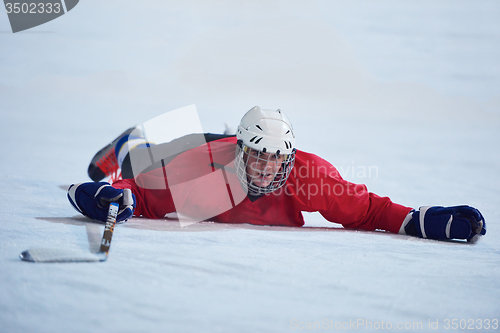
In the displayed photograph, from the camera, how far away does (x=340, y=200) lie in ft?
6.54

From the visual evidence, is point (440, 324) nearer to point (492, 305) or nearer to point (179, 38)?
point (492, 305)

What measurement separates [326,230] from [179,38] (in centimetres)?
516

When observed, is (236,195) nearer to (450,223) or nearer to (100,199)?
(100,199)

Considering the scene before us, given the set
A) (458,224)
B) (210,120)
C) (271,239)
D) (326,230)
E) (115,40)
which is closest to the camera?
(271,239)

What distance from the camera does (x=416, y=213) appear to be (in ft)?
6.51

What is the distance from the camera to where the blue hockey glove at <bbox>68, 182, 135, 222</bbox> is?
68.2 inches

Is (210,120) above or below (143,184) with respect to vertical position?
below

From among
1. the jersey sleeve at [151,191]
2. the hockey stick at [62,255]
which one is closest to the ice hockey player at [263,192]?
the jersey sleeve at [151,191]

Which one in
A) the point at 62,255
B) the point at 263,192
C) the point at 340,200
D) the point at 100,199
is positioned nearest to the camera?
the point at 62,255

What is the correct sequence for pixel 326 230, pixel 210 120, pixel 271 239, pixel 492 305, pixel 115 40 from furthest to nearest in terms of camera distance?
1. pixel 115 40
2. pixel 210 120
3. pixel 326 230
4. pixel 271 239
5. pixel 492 305

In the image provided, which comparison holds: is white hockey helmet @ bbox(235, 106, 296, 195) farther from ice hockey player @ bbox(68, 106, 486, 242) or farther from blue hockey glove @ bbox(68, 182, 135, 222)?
blue hockey glove @ bbox(68, 182, 135, 222)

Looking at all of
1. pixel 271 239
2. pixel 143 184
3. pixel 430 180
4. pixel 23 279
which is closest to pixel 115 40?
pixel 430 180

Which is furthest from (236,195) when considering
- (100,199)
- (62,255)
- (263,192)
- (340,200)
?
(62,255)

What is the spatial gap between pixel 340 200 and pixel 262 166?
0.38 meters
